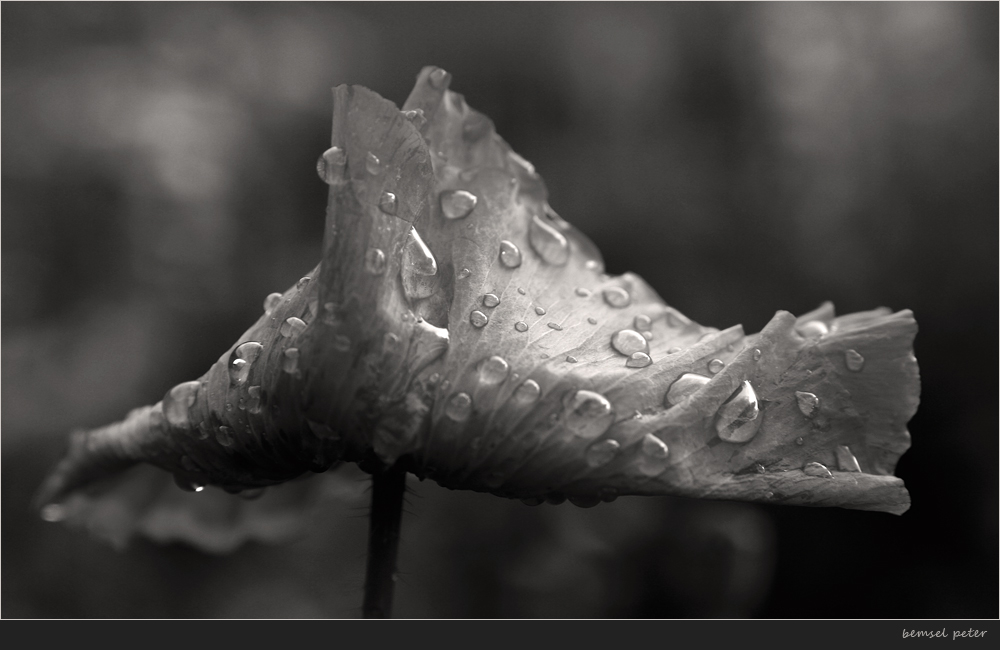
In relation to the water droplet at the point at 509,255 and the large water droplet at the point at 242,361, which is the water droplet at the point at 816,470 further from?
the large water droplet at the point at 242,361

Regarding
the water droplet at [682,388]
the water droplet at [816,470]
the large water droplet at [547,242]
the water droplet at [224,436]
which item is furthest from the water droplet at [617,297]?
the water droplet at [224,436]

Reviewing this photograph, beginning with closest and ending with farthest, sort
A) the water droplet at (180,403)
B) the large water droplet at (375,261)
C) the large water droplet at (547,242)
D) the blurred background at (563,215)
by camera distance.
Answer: the large water droplet at (375,261) → the water droplet at (180,403) → the large water droplet at (547,242) → the blurred background at (563,215)

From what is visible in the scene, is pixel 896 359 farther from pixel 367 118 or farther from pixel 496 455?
pixel 367 118

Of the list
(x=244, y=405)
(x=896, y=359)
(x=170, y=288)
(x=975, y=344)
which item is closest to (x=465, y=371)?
(x=244, y=405)

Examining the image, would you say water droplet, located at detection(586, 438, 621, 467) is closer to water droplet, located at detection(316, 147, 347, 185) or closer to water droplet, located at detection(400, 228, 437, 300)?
water droplet, located at detection(400, 228, 437, 300)

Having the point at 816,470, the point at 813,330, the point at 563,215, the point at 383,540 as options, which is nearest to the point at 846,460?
the point at 816,470

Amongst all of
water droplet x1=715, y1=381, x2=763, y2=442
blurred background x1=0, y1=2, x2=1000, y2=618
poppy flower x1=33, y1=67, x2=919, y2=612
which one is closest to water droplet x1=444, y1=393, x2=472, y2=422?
poppy flower x1=33, y1=67, x2=919, y2=612

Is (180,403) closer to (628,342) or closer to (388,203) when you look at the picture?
(388,203)
